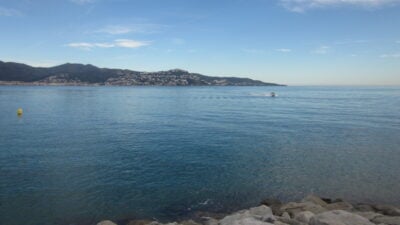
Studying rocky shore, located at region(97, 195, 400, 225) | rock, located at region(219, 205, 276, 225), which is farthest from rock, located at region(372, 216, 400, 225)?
rock, located at region(219, 205, 276, 225)

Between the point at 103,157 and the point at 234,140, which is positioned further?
the point at 234,140

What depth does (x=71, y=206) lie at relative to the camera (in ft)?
84.1

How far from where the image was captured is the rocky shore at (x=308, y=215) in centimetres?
1651

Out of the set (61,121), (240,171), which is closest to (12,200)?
(240,171)

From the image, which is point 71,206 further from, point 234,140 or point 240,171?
point 234,140

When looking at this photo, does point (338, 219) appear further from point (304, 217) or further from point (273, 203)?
point (273, 203)

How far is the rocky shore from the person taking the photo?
650 inches

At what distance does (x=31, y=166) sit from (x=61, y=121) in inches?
1450

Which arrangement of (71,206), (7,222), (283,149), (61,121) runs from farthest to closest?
(61,121), (283,149), (71,206), (7,222)

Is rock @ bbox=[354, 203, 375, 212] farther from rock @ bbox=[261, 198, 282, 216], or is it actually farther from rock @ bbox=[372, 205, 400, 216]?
rock @ bbox=[261, 198, 282, 216]

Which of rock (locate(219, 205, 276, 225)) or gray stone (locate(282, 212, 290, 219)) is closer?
rock (locate(219, 205, 276, 225))

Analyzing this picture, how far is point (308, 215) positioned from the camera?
62.3 ft

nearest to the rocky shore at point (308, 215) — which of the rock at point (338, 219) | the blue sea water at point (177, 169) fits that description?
the rock at point (338, 219)

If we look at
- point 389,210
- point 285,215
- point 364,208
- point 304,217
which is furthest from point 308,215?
point 364,208
